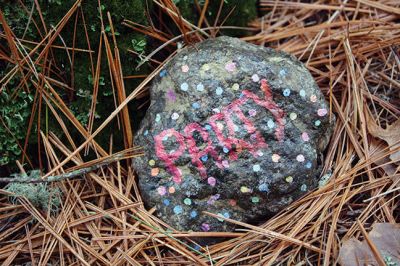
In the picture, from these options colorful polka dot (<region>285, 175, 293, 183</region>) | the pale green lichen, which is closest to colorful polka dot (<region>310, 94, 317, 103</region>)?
colorful polka dot (<region>285, 175, 293, 183</region>)

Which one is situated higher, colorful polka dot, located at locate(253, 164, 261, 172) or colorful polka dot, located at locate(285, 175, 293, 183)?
colorful polka dot, located at locate(253, 164, 261, 172)

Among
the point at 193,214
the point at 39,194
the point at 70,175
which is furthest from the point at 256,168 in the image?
the point at 39,194

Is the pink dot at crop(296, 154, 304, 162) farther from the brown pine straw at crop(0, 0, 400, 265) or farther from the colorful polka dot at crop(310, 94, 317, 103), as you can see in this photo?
the colorful polka dot at crop(310, 94, 317, 103)

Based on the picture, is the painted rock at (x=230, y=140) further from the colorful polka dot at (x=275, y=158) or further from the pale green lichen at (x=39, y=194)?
the pale green lichen at (x=39, y=194)

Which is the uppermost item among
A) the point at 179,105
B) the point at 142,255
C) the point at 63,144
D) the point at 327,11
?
the point at 327,11

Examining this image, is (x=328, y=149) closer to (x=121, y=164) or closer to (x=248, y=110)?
(x=248, y=110)

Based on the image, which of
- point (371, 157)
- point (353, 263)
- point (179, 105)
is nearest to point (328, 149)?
point (371, 157)
